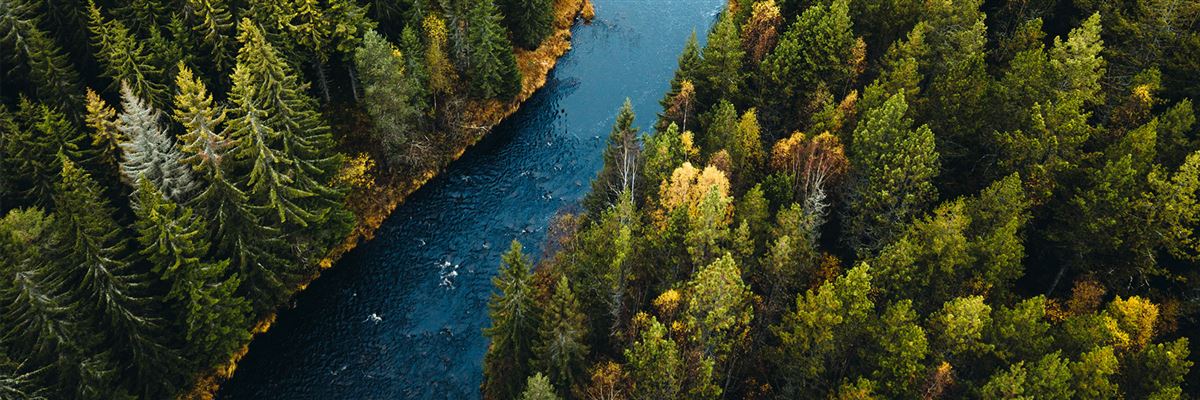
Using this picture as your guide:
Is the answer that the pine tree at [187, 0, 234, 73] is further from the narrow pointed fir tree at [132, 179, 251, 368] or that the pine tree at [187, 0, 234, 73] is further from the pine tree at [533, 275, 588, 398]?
the pine tree at [533, 275, 588, 398]

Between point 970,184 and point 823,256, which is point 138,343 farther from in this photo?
point 970,184

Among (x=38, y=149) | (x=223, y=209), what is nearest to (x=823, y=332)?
(x=223, y=209)

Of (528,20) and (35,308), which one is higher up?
(528,20)

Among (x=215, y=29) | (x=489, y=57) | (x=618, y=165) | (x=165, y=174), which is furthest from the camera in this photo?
(x=489, y=57)

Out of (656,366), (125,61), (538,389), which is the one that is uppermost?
(125,61)

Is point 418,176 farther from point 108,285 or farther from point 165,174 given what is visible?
point 108,285

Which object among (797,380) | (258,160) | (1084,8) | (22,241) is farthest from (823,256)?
(22,241)

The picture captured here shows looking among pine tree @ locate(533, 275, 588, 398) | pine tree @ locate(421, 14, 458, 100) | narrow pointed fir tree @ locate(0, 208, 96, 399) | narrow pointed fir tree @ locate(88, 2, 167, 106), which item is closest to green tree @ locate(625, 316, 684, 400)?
pine tree @ locate(533, 275, 588, 398)
